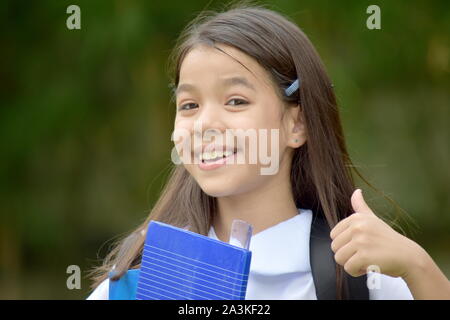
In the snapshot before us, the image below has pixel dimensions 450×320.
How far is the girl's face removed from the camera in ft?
3.45

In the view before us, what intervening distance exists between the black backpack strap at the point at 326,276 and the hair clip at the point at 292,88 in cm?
23

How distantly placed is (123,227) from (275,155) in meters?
2.64

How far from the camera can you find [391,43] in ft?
11.4

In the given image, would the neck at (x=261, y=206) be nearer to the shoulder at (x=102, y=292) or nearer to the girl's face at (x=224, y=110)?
the girl's face at (x=224, y=110)

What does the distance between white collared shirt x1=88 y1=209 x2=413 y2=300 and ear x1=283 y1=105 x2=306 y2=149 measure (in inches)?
6.3

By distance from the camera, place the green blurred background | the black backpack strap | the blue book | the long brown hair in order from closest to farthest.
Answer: the blue book → the black backpack strap → the long brown hair → the green blurred background

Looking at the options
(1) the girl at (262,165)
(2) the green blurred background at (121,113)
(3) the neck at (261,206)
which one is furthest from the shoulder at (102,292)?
(2) the green blurred background at (121,113)

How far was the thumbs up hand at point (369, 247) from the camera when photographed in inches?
35.0

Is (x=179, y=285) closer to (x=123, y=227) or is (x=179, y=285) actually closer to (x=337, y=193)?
(x=337, y=193)

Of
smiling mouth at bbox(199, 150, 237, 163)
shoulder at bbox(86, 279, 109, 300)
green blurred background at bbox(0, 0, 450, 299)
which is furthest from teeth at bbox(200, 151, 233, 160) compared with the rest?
green blurred background at bbox(0, 0, 450, 299)

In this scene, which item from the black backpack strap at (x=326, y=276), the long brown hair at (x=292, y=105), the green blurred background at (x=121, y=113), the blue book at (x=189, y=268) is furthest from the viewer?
the green blurred background at (x=121, y=113)

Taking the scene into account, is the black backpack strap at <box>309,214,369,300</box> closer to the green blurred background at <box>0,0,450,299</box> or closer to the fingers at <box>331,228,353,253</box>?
the fingers at <box>331,228,353,253</box>

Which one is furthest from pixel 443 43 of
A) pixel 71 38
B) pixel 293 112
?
pixel 293 112

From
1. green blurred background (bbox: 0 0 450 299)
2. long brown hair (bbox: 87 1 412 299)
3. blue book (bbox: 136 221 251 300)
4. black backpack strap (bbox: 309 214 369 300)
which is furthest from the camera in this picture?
green blurred background (bbox: 0 0 450 299)
